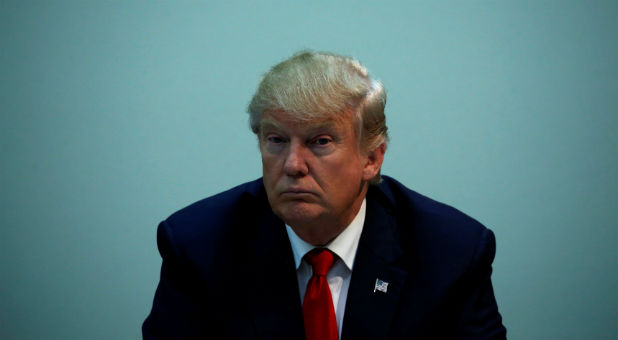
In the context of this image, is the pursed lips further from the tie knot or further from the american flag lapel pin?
the american flag lapel pin

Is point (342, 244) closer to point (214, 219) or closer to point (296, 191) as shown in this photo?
point (296, 191)

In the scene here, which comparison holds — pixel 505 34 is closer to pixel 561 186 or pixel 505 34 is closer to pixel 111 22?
pixel 561 186

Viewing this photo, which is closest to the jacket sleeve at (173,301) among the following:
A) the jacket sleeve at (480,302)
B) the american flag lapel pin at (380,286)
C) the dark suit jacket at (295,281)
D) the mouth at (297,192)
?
the dark suit jacket at (295,281)

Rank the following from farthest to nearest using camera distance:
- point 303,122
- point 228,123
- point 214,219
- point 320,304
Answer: point 228,123 → point 214,219 → point 320,304 → point 303,122

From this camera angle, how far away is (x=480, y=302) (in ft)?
5.87

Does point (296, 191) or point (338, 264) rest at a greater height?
point (296, 191)

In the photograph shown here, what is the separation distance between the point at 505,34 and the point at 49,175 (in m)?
2.16

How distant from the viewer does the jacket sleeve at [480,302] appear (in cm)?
174

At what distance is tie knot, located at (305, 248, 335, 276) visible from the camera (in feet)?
5.72

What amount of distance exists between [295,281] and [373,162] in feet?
1.45

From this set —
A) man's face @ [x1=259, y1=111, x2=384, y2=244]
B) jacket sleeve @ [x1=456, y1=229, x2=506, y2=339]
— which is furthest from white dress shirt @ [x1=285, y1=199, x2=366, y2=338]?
jacket sleeve @ [x1=456, y1=229, x2=506, y2=339]

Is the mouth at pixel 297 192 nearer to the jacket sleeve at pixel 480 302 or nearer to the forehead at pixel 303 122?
the forehead at pixel 303 122

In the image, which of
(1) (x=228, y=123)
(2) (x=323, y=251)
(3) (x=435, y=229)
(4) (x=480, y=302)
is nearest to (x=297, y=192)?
(2) (x=323, y=251)

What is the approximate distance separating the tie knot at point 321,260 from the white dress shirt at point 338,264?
0.7 inches
